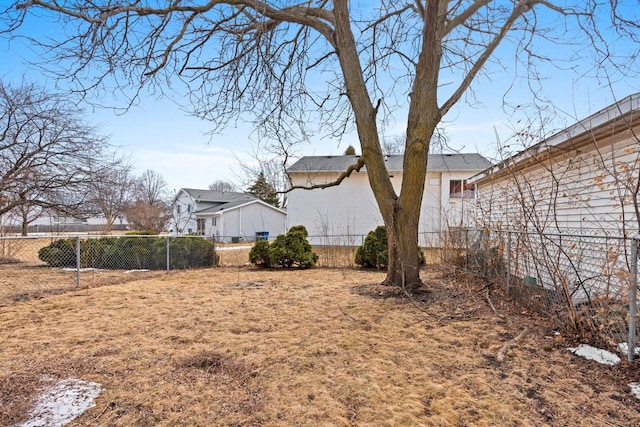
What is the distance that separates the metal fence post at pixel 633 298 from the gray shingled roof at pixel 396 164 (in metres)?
13.2

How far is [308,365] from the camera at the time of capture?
2908mm

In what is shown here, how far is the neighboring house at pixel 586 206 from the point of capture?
360 centimetres

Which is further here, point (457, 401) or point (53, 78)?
point (53, 78)

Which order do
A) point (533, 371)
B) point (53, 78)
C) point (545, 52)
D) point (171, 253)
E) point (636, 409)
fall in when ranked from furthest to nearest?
point (171, 253)
point (545, 52)
point (53, 78)
point (533, 371)
point (636, 409)

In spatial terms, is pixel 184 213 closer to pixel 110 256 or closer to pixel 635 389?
pixel 110 256

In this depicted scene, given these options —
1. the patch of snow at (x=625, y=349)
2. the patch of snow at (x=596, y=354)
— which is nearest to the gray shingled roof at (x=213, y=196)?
the patch of snow at (x=596, y=354)

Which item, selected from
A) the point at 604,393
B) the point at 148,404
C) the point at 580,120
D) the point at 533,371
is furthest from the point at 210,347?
the point at 580,120

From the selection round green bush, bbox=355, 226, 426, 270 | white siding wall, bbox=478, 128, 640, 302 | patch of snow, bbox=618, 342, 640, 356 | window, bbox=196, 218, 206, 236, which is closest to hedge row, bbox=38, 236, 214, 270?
round green bush, bbox=355, 226, 426, 270

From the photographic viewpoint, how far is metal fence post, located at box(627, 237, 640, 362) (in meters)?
2.66

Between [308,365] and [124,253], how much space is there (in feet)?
27.0

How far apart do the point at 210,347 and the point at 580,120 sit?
16.8ft

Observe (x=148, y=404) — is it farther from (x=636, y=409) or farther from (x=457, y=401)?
(x=636, y=409)

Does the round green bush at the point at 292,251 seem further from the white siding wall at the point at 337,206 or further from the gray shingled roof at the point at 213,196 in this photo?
the gray shingled roof at the point at 213,196

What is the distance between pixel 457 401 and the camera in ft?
7.53
